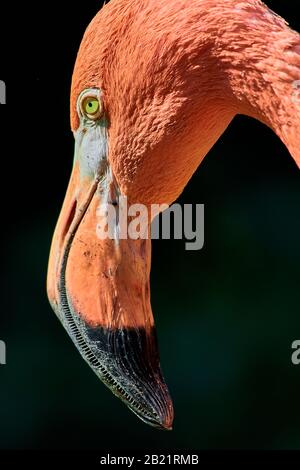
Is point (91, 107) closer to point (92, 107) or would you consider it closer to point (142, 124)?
point (92, 107)

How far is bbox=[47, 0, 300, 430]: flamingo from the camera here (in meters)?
1.71

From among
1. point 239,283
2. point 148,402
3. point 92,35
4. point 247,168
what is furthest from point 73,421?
point 92,35

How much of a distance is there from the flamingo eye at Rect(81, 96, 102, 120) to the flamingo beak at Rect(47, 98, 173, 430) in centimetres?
2

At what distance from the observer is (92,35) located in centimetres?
191

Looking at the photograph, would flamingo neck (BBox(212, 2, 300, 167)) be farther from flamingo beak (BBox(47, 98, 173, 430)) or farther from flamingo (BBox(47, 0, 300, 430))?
flamingo beak (BBox(47, 98, 173, 430))

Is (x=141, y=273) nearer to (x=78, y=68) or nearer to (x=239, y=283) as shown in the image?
(x=78, y=68)

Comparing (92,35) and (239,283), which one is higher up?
(92,35)

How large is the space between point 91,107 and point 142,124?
148mm

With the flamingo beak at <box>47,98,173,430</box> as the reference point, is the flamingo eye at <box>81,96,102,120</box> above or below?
above

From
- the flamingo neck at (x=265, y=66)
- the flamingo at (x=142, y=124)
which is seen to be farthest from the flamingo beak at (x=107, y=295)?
the flamingo neck at (x=265, y=66)

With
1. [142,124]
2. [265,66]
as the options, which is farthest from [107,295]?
[265,66]

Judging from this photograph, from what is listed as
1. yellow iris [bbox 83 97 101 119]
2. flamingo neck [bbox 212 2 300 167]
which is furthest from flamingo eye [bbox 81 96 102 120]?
flamingo neck [bbox 212 2 300 167]

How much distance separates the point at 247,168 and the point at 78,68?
2.58 metres

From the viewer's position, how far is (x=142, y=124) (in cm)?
186
